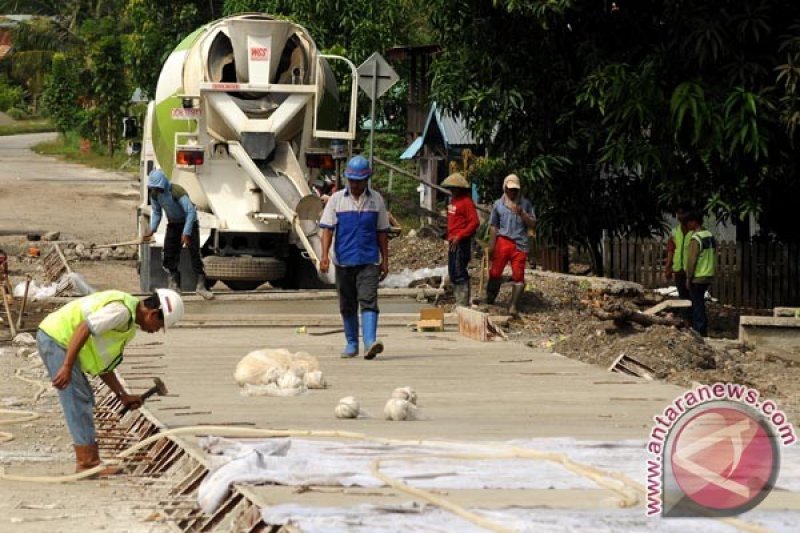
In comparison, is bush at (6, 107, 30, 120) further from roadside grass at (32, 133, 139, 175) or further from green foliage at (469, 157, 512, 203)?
green foliage at (469, 157, 512, 203)

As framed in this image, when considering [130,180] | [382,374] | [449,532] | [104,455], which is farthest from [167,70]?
[130,180]

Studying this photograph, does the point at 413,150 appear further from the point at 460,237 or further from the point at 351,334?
the point at 351,334

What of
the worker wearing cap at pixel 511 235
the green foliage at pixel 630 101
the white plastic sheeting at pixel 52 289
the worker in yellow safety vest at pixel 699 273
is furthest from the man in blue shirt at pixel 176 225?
the worker in yellow safety vest at pixel 699 273

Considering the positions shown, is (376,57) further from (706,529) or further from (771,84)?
(706,529)

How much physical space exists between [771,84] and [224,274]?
24.4 feet

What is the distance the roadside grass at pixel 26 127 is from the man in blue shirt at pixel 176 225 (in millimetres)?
75368

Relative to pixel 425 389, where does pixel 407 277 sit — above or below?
above

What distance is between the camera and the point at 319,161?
21.8 metres

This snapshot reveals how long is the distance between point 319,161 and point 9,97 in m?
86.8

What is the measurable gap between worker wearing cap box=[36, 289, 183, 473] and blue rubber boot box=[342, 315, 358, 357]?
5.16 meters

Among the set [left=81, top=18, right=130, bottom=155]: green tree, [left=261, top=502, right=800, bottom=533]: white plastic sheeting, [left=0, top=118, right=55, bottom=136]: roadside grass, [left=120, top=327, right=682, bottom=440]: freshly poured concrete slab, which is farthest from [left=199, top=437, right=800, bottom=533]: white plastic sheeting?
[left=0, top=118, right=55, bottom=136]: roadside grass

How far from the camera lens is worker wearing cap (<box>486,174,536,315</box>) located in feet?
63.2

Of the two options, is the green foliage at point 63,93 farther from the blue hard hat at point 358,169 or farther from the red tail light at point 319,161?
the blue hard hat at point 358,169

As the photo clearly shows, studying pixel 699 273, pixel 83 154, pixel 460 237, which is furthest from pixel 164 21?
pixel 83 154
